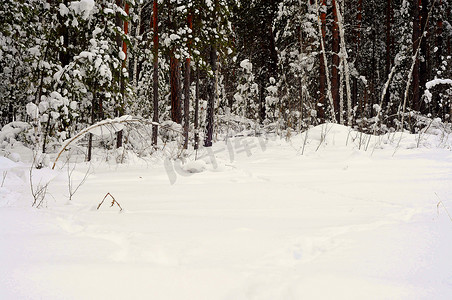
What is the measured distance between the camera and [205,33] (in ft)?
28.5

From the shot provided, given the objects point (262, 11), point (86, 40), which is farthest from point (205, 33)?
point (262, 11)

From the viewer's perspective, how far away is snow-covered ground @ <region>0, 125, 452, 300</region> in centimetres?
101

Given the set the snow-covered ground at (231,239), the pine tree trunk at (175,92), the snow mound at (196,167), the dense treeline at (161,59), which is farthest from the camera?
the pine tree trunk at (175,92)

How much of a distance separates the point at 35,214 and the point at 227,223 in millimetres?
1145

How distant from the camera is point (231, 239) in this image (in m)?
1.47

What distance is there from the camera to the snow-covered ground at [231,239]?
1.01m

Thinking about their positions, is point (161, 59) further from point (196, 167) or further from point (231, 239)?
point (231, 239)

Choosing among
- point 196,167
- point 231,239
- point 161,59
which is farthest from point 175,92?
point 231,239

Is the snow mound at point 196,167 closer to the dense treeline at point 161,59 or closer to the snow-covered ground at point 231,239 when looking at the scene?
the snow-covered ground at point 231,239

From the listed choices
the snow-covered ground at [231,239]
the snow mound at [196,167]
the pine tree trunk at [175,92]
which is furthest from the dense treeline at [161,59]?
the snow-covered ground at [231,239]

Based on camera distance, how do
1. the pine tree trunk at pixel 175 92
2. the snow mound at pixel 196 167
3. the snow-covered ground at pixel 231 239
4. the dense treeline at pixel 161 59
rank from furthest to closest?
the pine tree trunk at pixel 175 92
the dense treeline at pixel 161 59
the snow mound at pixel 196 167
the snow-covered ground at pixel 231 239

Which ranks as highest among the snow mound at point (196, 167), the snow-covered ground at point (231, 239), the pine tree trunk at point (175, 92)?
the pine tree trunk at point (175, 92)

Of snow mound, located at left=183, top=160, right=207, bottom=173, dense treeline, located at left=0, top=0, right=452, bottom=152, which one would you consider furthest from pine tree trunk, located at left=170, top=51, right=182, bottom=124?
snow mound, located at left=183, top=160, right=207, bottom=173

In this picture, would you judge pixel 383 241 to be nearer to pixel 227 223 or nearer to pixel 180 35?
pixel 227 223
